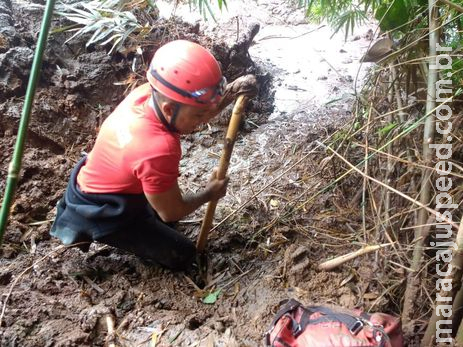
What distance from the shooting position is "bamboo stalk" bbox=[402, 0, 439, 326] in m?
1.78

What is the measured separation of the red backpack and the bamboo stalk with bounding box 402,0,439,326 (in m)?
0.24

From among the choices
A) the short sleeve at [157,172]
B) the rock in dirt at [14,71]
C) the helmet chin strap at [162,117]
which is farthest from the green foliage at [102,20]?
the short sleeve at [157,172]

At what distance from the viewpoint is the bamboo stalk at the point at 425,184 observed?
1.78 meters

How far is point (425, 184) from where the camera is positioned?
1.80 m

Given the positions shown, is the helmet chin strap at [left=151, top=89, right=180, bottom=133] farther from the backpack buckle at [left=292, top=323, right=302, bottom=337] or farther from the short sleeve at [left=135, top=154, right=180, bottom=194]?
the backpack buckle at [left=292, top=323, right=302, bottom=337]

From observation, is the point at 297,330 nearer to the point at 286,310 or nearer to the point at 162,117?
the point at 286,310

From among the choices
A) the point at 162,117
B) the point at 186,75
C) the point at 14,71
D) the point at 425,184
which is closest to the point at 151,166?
the point at 162,117

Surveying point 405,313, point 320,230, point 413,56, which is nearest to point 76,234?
point 320,230

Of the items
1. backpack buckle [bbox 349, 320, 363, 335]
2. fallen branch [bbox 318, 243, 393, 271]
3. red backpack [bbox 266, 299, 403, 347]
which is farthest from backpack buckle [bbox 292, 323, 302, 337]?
fallen branch [bbox 318, 243, 393, 271]

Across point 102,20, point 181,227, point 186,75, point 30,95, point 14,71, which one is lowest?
point 181,227

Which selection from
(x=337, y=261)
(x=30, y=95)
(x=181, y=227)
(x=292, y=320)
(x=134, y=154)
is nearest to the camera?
(x=30, y=95)

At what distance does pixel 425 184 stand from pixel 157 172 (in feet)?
3.94

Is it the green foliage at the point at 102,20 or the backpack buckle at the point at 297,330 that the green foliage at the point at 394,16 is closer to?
the backpack buckle at the point at 297,330

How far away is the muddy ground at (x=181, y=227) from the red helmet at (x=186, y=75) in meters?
0.91
